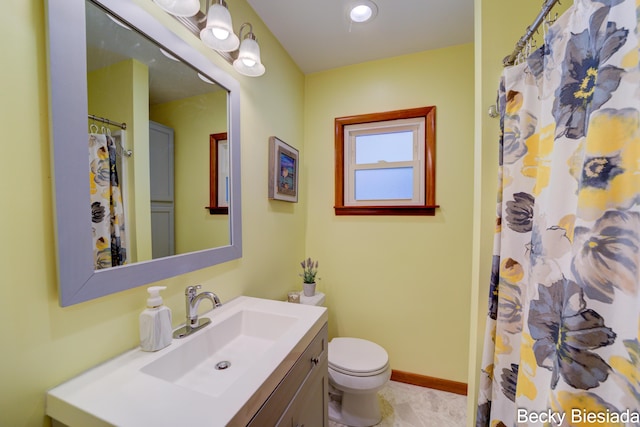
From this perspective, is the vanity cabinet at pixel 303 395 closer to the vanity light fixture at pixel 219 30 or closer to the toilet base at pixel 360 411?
the toilet base at pixel 360 411

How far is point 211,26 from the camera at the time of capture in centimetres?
92

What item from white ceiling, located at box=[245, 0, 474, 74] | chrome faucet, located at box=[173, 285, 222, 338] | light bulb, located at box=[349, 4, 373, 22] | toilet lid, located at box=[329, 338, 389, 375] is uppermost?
white ceiling, located at box=[245, 0, 474, 74]

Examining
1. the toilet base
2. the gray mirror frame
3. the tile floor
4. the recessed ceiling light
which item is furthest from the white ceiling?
the tile floor

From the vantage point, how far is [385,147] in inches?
74.0

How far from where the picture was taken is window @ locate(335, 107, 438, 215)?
68.1 inches

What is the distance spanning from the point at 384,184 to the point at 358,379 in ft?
4.39

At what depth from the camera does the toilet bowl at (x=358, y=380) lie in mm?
1344

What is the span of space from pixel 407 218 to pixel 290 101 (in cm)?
127

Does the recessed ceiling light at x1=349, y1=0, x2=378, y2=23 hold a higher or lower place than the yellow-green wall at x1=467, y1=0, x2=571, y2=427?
higher

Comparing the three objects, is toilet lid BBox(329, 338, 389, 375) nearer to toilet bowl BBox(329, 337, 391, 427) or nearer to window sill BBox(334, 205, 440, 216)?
toilet bowl BBox(329, 337, 391, 427)

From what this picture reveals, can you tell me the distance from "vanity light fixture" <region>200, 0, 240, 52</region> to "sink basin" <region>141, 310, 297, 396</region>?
1.18 m

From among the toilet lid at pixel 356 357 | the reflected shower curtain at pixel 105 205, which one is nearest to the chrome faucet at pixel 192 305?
the reflected shower curtain at pixel 105 205

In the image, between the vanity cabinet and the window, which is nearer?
the vanity cabinet

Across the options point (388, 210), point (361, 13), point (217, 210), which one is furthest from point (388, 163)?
point (217, 210)
